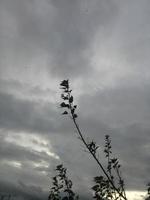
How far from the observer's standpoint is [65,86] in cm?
1338

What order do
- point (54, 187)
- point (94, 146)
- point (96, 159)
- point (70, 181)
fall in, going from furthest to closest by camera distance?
1. point (54, 187)
2. point (70, 181)
3. point (94, 146)
4. point (96, 159)

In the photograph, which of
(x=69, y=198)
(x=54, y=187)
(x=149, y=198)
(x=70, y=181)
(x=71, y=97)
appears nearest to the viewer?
(x=71, y=97)

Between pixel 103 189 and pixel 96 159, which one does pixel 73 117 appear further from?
pixel 103 189

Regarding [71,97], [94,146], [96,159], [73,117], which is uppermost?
[71,97]

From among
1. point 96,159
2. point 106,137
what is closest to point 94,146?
point 96,159

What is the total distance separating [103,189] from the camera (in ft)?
53.0

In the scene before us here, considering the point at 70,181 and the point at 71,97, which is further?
the point at 70,181

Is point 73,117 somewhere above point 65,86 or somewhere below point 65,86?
below

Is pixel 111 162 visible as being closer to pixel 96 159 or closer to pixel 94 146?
pixel 94 146

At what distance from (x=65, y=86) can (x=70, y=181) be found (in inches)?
316

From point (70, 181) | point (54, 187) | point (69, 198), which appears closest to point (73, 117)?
point (69, 198)

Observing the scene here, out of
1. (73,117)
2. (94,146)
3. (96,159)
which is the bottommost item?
(96,159)

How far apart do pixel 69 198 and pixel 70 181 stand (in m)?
1.88

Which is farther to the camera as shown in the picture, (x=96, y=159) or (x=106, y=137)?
(x=106, y=137)
